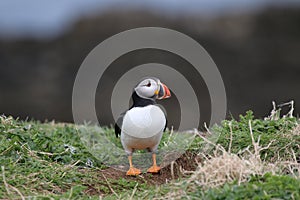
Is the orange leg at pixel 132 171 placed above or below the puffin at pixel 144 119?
below

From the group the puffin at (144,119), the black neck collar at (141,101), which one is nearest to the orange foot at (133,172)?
the puffin at (144,119)

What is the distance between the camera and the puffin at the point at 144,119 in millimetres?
5094

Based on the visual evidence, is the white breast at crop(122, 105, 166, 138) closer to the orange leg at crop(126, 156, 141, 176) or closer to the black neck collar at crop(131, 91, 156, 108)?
the black neck collar at crop(131, 91, 156, 108)

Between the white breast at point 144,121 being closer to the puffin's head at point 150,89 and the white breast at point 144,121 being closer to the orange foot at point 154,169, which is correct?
the puffin's head at point 150,89

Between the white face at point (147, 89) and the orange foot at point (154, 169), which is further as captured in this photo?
the orange foot at point (154, 169)

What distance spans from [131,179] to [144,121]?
54cm

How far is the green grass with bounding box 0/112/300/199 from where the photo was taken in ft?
13.7

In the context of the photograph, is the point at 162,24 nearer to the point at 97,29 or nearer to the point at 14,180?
the point at 97,29

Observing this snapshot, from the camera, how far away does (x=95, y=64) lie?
41.0 feet

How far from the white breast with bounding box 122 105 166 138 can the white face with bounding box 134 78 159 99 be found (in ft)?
0.35

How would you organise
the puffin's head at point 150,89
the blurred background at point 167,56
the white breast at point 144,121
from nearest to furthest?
the white breast at point 144,121
the puffin's head at point 150,89
the blurred background at point 167,56

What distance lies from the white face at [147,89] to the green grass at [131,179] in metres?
0.69

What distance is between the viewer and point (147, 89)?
520 centimetres

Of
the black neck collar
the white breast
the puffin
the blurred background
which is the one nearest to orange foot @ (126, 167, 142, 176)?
the puffin
